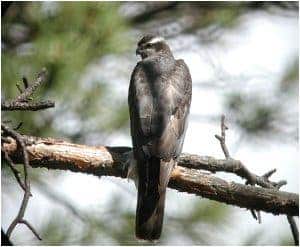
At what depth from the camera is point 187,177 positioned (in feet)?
9.21

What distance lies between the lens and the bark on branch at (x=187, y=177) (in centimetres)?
270

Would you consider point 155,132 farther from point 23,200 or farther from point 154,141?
point 23,200

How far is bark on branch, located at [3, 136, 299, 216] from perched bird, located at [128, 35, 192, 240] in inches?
5.9

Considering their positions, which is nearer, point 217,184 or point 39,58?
point 217,184

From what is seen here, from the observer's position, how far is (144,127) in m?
3.07

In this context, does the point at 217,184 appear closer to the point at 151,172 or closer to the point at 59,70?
the point at 151,172

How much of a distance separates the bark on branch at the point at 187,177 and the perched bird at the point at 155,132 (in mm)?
149

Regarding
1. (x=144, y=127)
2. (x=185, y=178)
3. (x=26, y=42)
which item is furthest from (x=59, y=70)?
(x=185, y=178)

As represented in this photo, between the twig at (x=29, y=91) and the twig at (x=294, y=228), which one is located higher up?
the twig at (x=29, y=91)

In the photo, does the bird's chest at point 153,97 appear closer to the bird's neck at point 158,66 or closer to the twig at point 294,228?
the bird's neck at point 158,66

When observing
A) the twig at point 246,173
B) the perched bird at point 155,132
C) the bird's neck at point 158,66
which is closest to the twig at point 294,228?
the twig at point 246,173

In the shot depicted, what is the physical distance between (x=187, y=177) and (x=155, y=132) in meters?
0.31

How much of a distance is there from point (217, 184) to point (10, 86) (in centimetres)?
156

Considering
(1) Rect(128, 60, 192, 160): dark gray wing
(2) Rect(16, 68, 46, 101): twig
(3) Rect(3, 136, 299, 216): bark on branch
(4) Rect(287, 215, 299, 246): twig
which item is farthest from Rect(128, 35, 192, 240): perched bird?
(2) Rect(16, 68, 46, 101): twig
